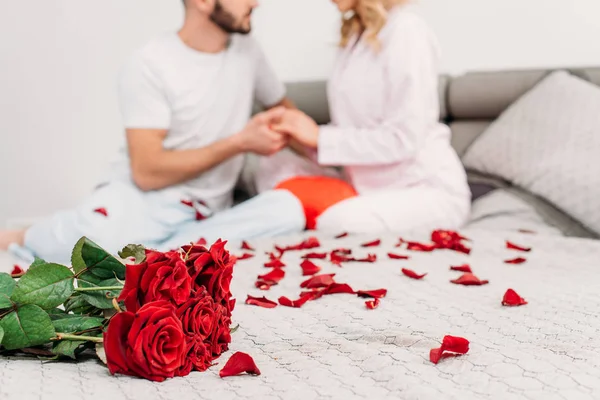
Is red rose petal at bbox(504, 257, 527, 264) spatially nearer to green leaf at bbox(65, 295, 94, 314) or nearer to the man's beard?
green leaf at bbox(65, 295, 94, 314)

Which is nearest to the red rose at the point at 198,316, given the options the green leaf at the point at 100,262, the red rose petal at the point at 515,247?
the green leaf at the point at 100,262

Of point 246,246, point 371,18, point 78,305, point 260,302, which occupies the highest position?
point 371,18

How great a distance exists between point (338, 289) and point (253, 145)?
0.86m

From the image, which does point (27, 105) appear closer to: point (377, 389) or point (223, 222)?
point (223, 222)

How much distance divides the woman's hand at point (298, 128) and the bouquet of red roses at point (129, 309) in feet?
3.83

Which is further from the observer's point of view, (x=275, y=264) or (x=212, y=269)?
(x=275, y=264)

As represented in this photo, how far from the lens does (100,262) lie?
75 cm

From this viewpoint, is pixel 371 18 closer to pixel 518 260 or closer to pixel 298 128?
pixel 298 128

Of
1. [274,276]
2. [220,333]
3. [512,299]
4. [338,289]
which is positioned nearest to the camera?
[220,333]

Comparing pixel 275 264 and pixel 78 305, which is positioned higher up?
pixel 78 305

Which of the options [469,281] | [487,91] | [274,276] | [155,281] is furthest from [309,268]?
[487,91]

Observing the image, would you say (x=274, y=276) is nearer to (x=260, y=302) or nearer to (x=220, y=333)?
(x=260, y=302)

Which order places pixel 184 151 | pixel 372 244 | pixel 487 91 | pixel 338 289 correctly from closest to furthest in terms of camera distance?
pixel 338 289, pixel 372 244, pixel 184 151, pixel 487 91

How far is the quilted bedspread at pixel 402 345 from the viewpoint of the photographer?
65cm
